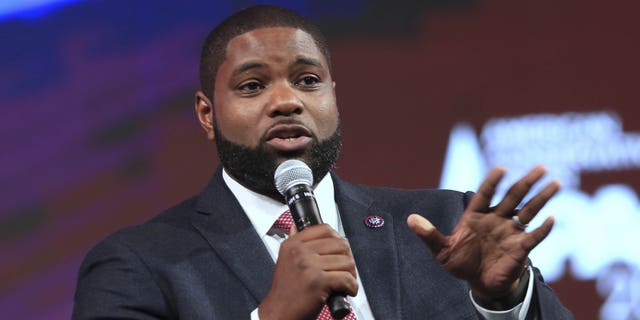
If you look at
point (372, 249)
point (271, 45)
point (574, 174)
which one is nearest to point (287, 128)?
point (271, 45)

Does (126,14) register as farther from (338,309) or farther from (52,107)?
(338,309)

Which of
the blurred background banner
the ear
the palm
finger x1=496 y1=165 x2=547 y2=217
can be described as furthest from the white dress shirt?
the blurred background banner

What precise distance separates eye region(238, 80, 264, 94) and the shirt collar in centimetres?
29

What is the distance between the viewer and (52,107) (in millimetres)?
4234

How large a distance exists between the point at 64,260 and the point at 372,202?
156cm

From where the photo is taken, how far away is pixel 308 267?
2189mm

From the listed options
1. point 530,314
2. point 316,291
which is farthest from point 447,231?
point 316,291

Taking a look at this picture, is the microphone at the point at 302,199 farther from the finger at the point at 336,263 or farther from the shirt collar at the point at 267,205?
the shirt collar at the point at 267,205

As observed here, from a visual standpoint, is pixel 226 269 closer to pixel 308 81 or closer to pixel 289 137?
pixel 289 137

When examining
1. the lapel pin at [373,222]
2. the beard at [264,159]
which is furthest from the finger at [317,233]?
the lapel pin at [373,222]

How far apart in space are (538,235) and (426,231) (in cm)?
25

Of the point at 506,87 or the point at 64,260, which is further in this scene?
the point at 506,87

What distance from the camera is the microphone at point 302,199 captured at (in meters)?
2.12

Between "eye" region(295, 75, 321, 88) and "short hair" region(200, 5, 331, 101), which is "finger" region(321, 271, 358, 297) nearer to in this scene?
"eye" region(295, 75, 321, 88)
